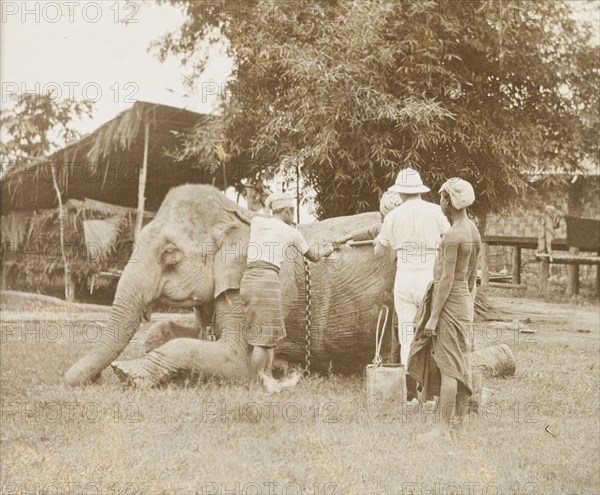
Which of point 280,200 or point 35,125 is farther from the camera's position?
point 35,125

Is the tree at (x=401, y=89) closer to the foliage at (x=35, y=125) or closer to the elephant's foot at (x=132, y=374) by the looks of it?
the foliage at (x=35, y=125)

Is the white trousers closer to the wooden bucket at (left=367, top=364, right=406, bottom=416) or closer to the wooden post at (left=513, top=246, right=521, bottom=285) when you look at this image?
the wooden bucket at (left=367, top=364, right=406, bottom=416)

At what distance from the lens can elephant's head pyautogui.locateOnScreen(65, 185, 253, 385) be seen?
22.2 ft

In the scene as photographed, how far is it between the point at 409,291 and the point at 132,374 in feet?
7.51

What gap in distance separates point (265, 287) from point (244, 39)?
3.15m

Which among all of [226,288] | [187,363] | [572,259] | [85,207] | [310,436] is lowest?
[310,436]

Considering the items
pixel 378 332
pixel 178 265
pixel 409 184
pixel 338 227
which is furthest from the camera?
pixel 338 227

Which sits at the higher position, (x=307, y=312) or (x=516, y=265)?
(x=516, y=265)

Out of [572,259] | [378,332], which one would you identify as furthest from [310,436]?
[572,259]

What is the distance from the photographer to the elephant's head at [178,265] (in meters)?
6.78

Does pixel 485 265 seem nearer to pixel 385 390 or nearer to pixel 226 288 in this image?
pixel 385 390

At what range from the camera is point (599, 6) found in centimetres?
645

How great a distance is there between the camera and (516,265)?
6367 millimetres

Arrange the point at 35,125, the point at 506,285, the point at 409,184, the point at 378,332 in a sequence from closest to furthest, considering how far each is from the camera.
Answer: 1. the point at 409,184
2. the point at 506,285
3. the point at 378,332
4. the point at 35,125
